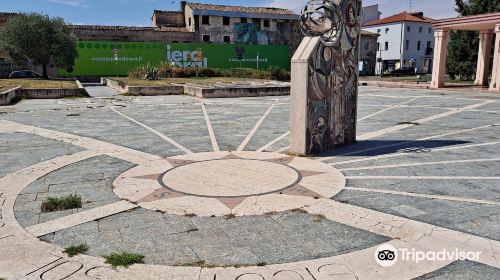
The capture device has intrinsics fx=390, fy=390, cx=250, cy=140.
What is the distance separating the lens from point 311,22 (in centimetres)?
1016

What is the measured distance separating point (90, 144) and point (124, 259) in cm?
752

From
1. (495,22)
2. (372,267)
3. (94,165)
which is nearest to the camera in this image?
(372,267)

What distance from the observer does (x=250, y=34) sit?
5497 centimetres

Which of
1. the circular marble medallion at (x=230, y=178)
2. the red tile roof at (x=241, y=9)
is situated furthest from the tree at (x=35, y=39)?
the circular marble medallion at (x=230, y=178)

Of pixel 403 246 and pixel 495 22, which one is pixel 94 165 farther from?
pixel 495 22

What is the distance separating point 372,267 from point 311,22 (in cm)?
716

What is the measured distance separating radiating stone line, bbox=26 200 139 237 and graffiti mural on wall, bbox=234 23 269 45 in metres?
49.9

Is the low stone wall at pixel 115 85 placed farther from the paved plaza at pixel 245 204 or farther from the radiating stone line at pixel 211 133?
the paved plaza at pixel 245 204

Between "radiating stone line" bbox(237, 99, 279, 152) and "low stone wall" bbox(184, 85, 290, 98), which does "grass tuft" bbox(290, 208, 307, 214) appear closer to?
"radiating stone line" bbox(237, 99, 279, 152)

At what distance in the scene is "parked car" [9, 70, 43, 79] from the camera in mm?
38969

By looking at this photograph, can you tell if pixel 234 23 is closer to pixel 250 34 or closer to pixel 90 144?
pixel 250 34

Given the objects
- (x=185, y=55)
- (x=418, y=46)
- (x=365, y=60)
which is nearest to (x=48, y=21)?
(x=185, y=55)

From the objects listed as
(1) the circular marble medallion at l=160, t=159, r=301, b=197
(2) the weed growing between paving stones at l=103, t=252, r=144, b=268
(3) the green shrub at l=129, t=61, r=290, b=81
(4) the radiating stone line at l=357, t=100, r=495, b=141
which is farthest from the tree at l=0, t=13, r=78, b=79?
(2) the weed growing between paving stones at l=103, t=252, r=144, b=268

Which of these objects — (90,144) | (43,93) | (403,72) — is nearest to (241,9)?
(403,72)
